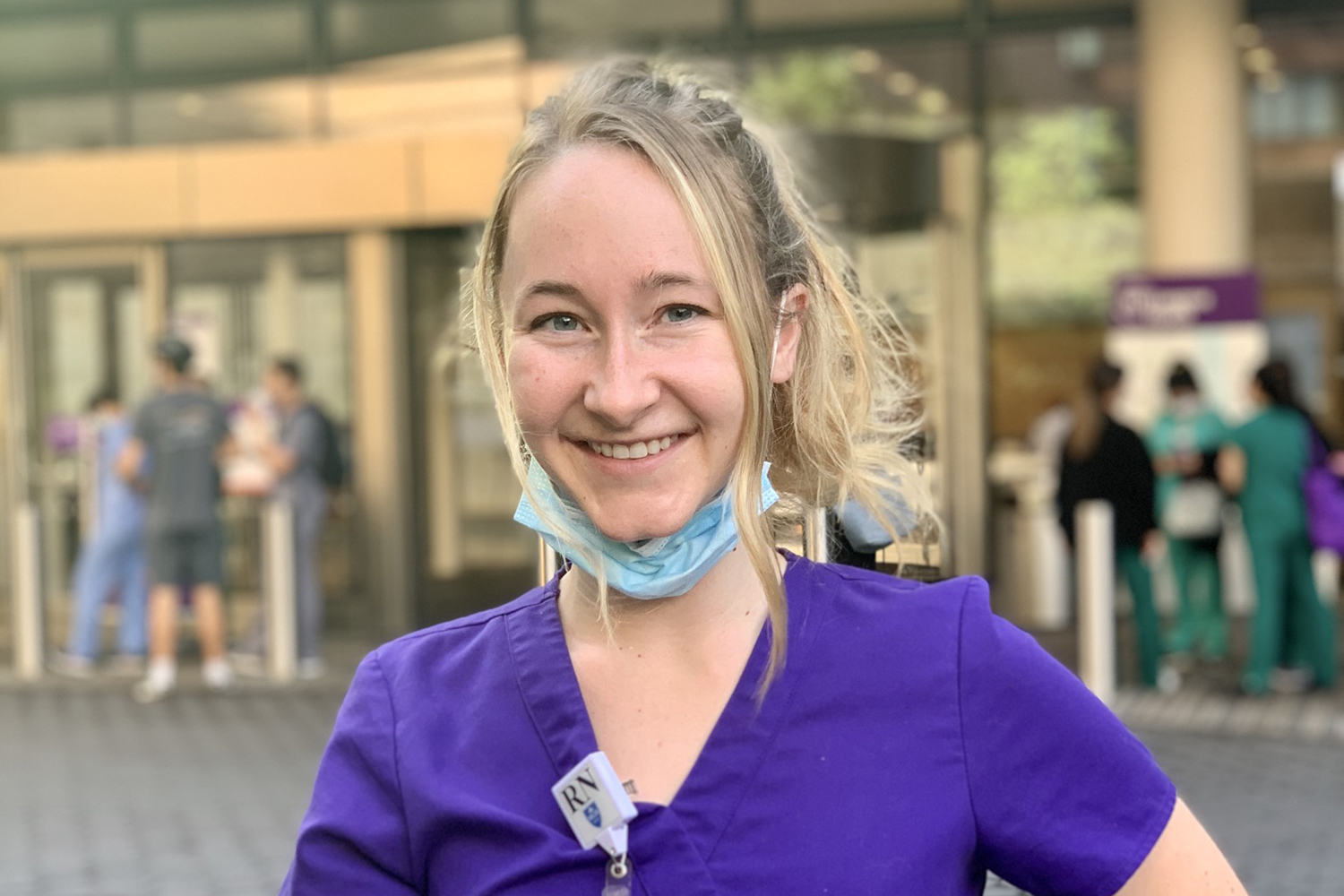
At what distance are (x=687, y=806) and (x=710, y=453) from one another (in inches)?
12.4

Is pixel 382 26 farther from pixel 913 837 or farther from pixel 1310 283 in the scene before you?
pixel 913 837

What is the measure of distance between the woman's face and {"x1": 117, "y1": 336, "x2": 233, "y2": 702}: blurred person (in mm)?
8387

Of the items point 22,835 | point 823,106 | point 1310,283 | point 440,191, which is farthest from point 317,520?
point 1310,283

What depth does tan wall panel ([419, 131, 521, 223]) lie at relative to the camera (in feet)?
38.3

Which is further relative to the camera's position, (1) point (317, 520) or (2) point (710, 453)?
(1) point (317, 520)

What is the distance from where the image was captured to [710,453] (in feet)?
5.49

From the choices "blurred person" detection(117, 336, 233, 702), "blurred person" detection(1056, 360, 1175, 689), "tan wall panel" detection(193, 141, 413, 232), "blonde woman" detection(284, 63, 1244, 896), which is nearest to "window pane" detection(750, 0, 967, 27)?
"tan wall panel" detection(193, 141, 413, 232)

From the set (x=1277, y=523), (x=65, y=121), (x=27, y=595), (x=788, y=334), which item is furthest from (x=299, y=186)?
(x=788, y=334)

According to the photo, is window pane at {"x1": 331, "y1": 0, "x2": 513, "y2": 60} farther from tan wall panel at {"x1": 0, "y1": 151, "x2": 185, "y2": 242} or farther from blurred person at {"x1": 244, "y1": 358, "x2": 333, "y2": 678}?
blurred person at {"x1": 244, "y1": 358, "x2": 333, "y2": 678}

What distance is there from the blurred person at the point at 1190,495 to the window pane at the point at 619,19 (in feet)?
17.0

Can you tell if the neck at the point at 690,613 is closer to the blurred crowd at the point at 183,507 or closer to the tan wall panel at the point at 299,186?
the blurred crowd at the point at 183,507

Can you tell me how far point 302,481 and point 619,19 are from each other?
4820 mm

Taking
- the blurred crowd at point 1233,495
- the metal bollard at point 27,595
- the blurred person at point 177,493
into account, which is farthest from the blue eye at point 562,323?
the metal bollard at point 27,595

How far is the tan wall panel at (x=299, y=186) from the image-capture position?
11.8 metres
